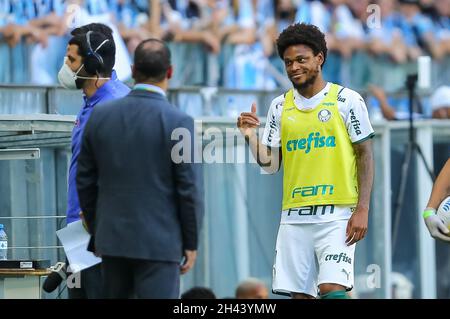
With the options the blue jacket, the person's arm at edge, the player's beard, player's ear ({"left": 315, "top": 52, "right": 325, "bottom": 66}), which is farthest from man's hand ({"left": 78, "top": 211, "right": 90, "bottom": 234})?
player's ear ({"left": 315, "top": 52, "right": 325, "bottom": 66})

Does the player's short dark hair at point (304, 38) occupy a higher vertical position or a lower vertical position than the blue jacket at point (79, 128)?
higher

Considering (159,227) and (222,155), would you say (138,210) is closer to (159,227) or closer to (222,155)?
(159,227)

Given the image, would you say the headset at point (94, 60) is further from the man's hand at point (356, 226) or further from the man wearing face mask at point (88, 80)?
the man's hand at point (356, 226)

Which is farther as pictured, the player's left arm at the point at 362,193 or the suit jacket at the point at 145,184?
the player's left arm at the point at 362,193

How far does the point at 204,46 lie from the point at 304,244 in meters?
5.85

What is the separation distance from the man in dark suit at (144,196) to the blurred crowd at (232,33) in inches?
183

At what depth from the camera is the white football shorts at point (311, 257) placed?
819 cm

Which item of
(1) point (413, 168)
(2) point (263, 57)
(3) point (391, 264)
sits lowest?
(3) point (391, 264)

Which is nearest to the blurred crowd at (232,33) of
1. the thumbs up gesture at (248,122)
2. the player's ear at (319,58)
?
the player's ear at (319,58)

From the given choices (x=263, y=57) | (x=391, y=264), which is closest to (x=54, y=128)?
(x=263, y=57)

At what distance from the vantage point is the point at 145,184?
7.06 metres

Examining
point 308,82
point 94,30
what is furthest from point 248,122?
point 94,30

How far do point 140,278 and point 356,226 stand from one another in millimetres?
1619

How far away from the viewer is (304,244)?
8320 millimetres
